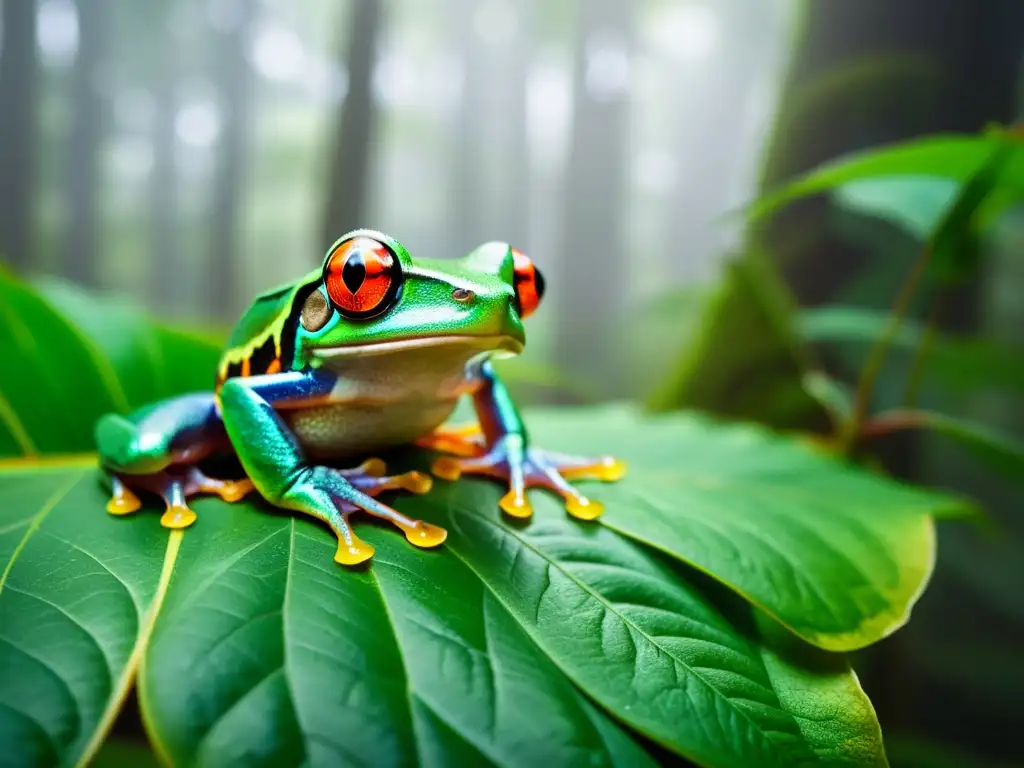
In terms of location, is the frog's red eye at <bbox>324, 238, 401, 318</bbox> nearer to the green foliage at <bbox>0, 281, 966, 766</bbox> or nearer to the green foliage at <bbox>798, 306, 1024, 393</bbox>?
the green foliage at <bbox>0, 281, 966, 766</bbox>

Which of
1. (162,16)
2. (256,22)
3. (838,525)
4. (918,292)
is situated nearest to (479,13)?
(256,22)

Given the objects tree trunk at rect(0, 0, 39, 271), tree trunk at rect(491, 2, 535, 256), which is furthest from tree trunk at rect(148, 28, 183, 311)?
tree trunk at rect(491, 2, 535, 256)

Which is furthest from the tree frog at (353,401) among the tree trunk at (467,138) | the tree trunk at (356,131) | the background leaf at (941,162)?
the tree trunk at (467,138)

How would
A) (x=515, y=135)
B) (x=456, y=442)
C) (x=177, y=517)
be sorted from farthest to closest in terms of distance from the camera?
(x=515, y=135), (x=456, y=442), (x=177, y=517)

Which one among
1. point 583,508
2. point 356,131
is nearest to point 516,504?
point 583,508

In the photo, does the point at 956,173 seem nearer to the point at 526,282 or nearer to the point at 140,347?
the point at 526,282
